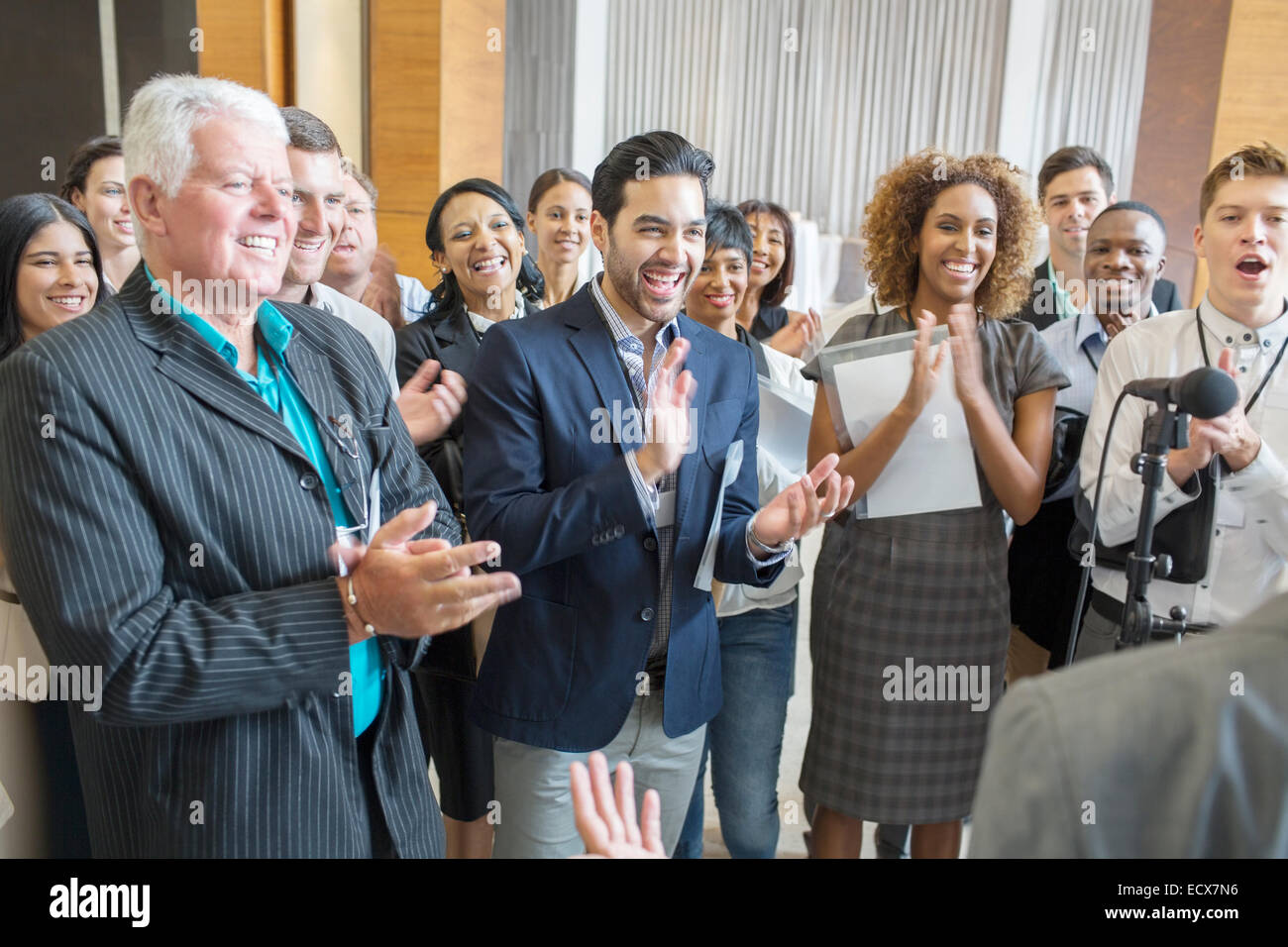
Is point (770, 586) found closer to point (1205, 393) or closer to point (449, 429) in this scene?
point (449, 429)

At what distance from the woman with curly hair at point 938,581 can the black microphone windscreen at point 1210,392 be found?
1.64 ft

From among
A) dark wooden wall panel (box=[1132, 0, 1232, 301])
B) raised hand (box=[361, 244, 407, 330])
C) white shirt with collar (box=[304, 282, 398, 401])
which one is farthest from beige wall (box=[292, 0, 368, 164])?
dark wooden wall panel (box=[1132, 0, 1232, 301])

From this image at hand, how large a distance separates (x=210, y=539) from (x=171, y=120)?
55 cm

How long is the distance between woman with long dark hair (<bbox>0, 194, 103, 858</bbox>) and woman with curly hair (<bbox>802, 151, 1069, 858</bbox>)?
1473 mm

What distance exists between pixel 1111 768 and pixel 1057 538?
2.09 m

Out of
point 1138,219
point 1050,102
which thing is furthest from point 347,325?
point 1050,102

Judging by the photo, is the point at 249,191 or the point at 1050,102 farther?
the point at 1050,102

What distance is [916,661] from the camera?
2059 mm

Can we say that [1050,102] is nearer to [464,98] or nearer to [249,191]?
[464,98]

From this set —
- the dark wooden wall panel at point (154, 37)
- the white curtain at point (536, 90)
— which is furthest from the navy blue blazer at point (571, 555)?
the white curtain at point (536, 90)

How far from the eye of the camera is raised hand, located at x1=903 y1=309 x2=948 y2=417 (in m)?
1.88

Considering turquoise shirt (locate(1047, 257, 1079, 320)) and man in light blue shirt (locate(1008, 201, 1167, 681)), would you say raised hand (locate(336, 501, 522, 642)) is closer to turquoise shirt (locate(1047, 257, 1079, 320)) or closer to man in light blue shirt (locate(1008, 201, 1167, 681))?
man in light blue shirt (locate(1008, 201, 1167, 681))

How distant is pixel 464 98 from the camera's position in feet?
18.0

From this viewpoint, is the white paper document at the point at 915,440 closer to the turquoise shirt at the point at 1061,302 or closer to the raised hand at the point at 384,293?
the turquoise shirt at the point at 1061,302
